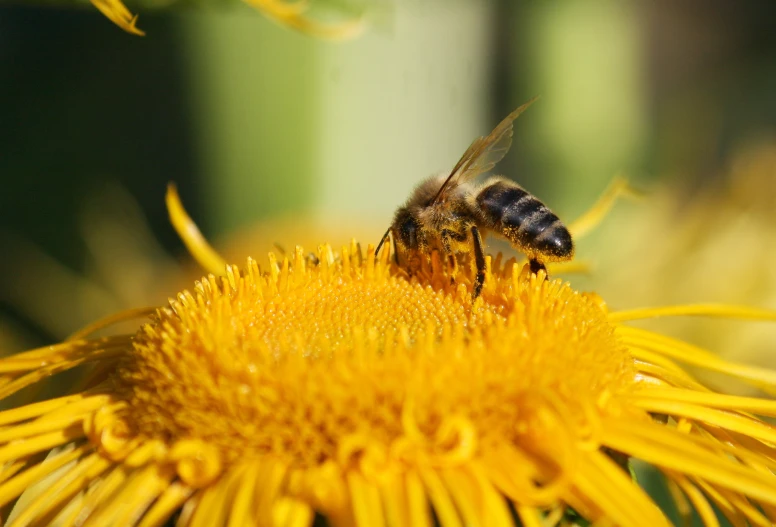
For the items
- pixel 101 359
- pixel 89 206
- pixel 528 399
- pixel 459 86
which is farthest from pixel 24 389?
pixel 459 86

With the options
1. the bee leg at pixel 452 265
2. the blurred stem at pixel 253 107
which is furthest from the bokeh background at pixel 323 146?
the bee leg at pixel 452 265

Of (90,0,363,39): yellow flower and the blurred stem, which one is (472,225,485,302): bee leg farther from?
the blurred stem

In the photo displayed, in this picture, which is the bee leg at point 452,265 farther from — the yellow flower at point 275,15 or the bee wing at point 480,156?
the yellow flower at point 275,15

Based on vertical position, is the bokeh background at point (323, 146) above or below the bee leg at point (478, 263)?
below

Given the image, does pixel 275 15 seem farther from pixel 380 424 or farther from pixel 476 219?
pixel 380 424

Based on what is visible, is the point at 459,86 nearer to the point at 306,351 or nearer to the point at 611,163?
the point at 611,163

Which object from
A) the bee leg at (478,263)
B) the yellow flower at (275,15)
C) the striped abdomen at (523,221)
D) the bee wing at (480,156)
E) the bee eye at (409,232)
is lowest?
the striped abdomen at (523,221)

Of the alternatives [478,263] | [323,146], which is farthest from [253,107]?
[478,263]
